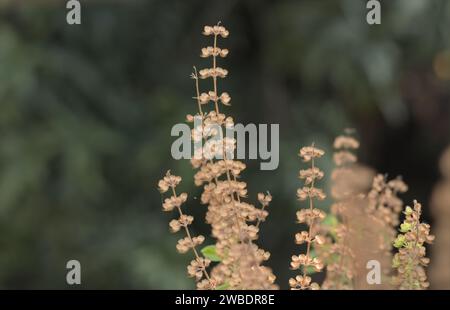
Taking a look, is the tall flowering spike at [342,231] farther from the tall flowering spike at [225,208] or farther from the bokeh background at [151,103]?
the bokeh background at [151,103]

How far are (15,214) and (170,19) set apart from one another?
1.33 meters

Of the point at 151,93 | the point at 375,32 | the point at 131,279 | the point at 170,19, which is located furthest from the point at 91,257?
the point at 375,32

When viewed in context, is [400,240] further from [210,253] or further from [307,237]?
[210,253]

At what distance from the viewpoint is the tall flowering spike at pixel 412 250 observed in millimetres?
1002

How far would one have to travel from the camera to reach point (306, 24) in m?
4.25

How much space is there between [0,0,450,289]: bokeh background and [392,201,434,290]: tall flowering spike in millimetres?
2821

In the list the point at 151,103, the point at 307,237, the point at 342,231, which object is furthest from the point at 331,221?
the point at 151,103

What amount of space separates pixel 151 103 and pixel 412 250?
3.51 metres

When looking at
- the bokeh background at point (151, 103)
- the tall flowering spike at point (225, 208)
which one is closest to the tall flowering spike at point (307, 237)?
the tall flowering spike at point (225, 208)

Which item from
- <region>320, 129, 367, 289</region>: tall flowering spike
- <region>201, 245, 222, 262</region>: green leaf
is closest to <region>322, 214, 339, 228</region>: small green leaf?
<region>320, 129, 367, 289</region>: tall flowering spike

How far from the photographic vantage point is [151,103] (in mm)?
4438
